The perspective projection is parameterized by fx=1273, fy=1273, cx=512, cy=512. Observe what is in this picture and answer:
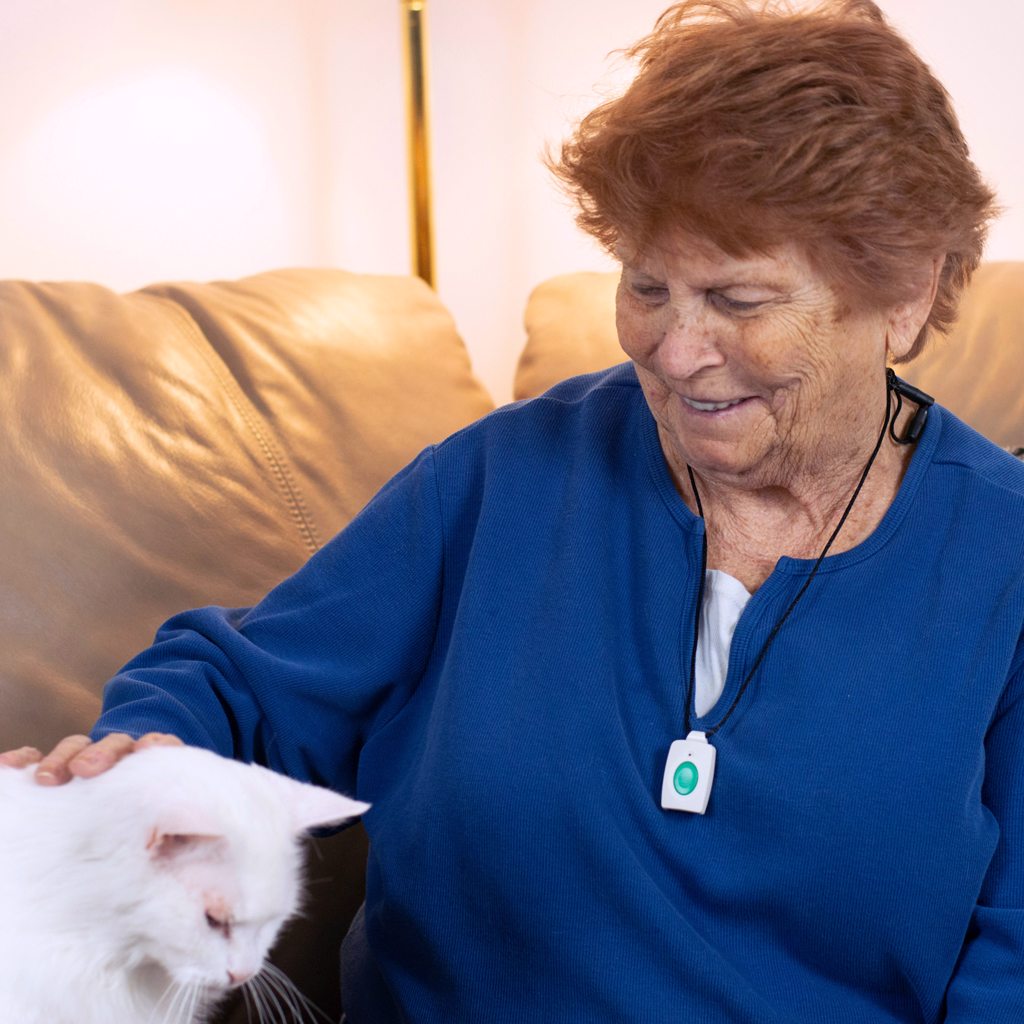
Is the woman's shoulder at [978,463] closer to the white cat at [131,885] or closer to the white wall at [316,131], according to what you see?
the white cat at [131,885]

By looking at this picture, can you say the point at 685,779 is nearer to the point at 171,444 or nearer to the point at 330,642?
the point at 330,642

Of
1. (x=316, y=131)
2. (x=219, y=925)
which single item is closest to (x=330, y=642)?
(x=219, y=925)

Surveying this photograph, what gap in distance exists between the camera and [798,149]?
951 mm

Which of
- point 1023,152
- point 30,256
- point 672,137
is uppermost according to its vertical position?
point 672,137

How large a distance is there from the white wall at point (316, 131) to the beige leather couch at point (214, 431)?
17.9 inches

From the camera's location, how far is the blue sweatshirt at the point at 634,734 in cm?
102

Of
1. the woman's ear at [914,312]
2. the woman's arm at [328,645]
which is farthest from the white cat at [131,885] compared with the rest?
the woman's ear at [914,312]

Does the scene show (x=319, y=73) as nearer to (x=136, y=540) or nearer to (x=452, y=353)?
(x=452, y=353)

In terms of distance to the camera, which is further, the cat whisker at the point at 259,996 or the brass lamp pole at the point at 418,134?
the brass lamp pole at the point at 418,134

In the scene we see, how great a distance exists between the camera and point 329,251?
2.36 meters

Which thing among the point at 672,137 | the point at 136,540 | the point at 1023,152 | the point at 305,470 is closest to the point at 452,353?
the point at 305,470

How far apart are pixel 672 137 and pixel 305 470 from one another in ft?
2.30

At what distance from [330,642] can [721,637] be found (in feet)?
1.17

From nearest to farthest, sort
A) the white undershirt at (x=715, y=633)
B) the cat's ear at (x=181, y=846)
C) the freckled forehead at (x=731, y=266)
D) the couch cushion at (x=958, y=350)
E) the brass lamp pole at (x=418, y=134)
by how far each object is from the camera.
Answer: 1. the cat's ear at (x=181, y=846)
2. the freckled forehead at (x=731, y=266)
3. the white undershirt at (x=715, y=633)
4. the couch cushion at (x=958, y=350)
5. the brass lamp pole at (x=418, y=134)
